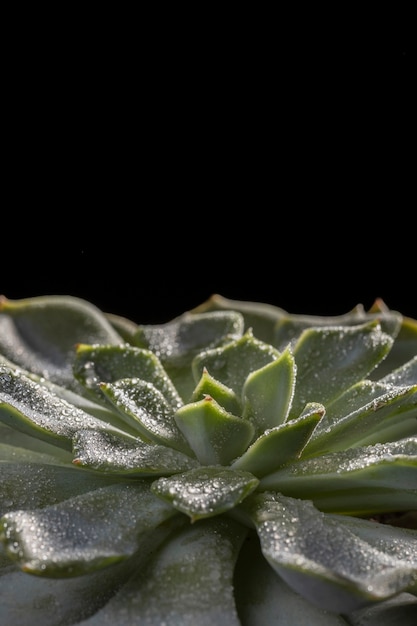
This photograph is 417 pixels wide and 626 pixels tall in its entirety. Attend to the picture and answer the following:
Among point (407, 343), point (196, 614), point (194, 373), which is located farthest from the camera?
point (407, 343)

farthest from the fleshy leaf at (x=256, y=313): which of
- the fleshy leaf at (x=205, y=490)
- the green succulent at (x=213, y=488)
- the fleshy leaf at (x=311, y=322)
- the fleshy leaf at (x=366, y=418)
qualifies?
the fleshy leaf at (x=205, y=490)

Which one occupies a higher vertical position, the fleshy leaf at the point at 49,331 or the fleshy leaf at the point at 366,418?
the fleshy leaf at the point at 366,418

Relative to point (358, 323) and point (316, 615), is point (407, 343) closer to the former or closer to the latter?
point (358, 323)

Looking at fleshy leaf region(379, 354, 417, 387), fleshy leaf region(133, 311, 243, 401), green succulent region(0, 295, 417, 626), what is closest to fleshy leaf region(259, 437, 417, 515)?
green succulent region(0, 295, 417, 626)

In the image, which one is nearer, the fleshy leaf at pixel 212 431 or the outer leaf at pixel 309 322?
the fleshy leaf at pixel 212 431

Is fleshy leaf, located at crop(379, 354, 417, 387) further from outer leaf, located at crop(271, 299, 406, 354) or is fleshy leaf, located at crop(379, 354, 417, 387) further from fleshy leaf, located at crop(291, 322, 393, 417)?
outer leaf, located at crop(271, 299, 406, 354)

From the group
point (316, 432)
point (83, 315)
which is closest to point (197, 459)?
point (316, 432)

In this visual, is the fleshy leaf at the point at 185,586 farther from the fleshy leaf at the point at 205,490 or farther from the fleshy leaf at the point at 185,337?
the fleshy leaf at the point at 185,337
